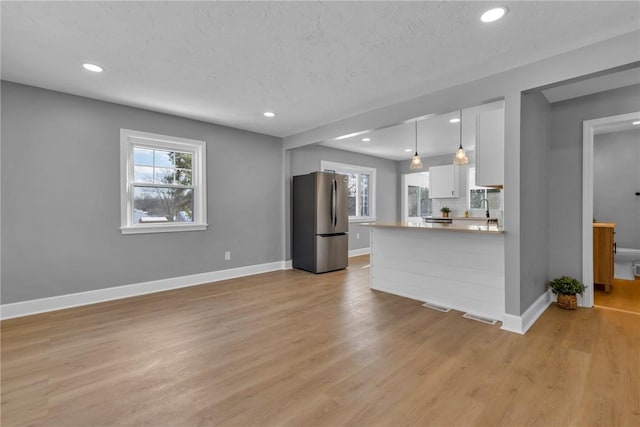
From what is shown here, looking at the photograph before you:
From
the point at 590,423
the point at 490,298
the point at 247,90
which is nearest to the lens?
the point at 590,423

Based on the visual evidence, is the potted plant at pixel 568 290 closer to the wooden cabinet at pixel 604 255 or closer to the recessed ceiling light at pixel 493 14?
the wooden cabinet at pixel 604 255

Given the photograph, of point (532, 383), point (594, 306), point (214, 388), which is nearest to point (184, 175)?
point (214, 388)

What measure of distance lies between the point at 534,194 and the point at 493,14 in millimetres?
1864

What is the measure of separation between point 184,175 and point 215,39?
8.39 ft

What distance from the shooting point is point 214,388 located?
188cm

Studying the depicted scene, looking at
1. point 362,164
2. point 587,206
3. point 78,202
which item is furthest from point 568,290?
point 78,202

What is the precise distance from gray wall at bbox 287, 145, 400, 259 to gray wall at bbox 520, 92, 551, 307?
11.4 ft

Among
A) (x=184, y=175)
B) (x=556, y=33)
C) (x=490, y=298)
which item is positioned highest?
(x=556, y=33)

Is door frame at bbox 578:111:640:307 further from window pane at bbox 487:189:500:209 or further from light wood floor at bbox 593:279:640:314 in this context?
window pane at bbox 487:189:500:209

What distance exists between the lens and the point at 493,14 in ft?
6.59

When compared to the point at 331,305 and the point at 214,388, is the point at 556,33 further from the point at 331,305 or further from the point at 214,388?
the point at 214,388

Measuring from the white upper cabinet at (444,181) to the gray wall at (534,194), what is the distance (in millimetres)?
3353

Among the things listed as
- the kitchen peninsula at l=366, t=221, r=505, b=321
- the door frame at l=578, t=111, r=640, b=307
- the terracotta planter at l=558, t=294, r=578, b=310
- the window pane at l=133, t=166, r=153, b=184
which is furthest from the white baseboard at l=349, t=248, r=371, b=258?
the window pane at l=133, t=166, r=153, b=184

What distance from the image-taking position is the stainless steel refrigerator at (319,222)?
521cm
